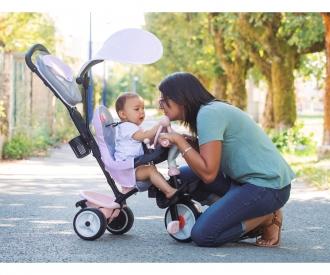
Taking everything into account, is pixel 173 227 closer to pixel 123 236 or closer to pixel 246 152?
pixel 123 236

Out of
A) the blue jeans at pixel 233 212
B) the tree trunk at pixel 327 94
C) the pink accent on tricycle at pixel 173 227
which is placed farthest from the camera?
the tree trunk at pixel 327 94

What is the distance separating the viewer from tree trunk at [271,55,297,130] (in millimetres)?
20234

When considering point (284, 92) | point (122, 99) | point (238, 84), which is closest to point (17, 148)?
point (284, 92)

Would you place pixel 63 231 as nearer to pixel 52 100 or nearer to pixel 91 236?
pixel 91 236

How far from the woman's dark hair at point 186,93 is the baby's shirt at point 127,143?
40 centimetres

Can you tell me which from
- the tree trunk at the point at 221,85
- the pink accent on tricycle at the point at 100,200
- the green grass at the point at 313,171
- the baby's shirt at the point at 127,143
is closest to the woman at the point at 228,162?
the baby's shirt at the point at 127,143

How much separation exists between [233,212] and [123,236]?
103 centimetres

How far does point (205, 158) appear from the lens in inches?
221

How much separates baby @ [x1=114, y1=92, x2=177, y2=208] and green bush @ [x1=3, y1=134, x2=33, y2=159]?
895 cm

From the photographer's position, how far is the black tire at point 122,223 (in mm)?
6332

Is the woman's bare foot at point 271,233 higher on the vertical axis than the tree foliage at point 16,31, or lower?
lower

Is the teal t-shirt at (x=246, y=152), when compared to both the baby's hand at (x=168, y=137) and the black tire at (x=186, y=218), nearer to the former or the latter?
the baby's hand at (x=168, y=137)

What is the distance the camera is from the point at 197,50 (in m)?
35.5

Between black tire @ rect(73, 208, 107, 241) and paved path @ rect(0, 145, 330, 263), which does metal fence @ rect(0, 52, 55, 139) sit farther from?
black tire @ rect(73, 208, 107, 241)
